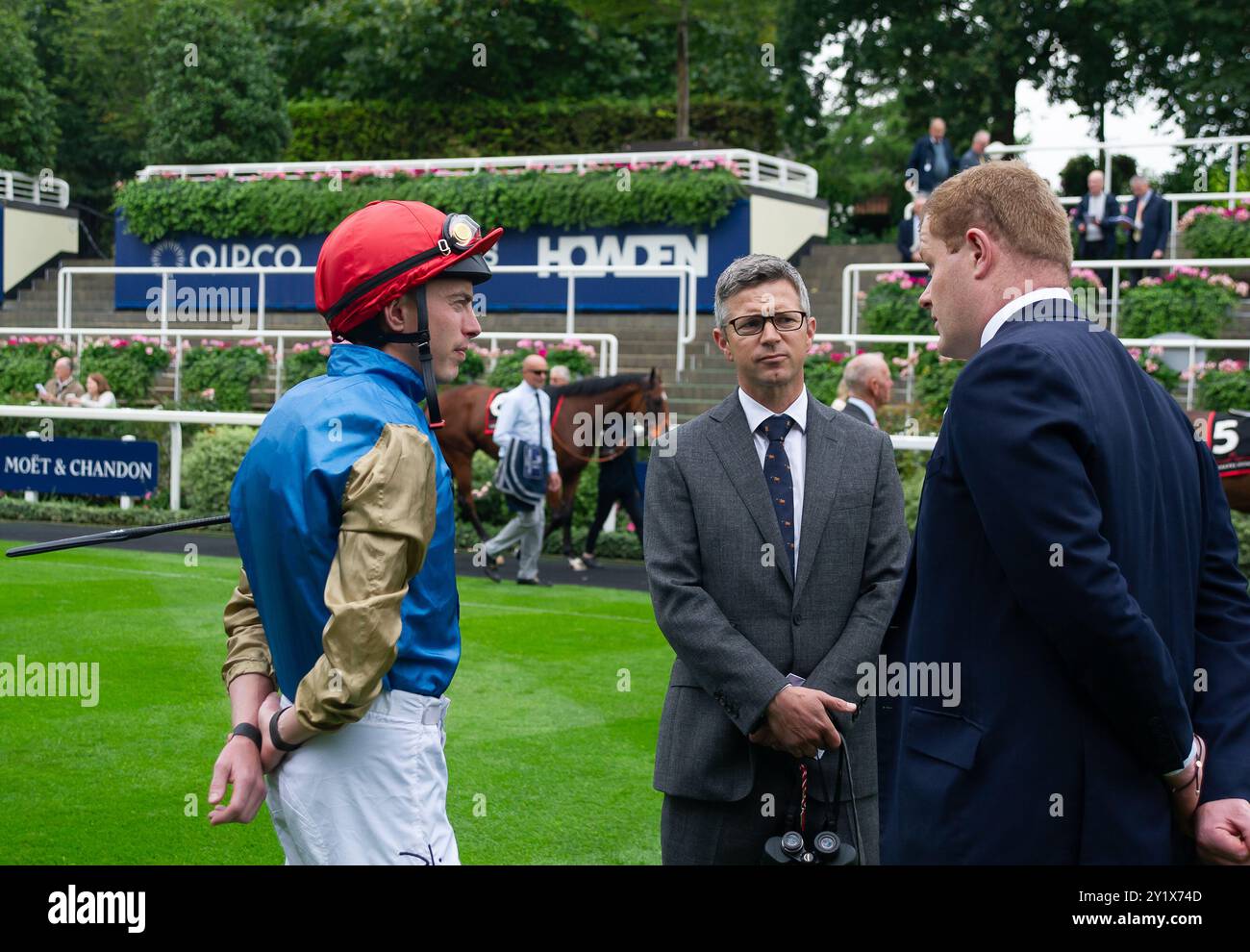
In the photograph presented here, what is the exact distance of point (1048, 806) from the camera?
8.32ft

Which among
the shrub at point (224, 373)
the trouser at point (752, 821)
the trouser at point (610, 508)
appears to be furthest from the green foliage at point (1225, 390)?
the trouser at point (752, 821)

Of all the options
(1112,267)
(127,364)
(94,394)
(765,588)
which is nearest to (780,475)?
(765,588)

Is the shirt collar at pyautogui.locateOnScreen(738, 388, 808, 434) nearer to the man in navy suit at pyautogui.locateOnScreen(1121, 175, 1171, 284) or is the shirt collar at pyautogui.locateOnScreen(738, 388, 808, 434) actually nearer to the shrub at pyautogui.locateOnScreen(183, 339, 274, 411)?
the man in navy suit at pyautogui.locateOnScreen(1121, 175, 1171, 284)

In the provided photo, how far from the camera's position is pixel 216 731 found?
7.17 m

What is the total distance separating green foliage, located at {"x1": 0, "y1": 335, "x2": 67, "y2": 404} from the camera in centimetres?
1988

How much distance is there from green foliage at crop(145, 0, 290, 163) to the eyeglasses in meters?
27.5

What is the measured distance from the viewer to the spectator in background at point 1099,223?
18.6 meters

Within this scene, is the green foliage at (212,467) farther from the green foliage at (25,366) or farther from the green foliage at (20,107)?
the green foliage at (20,107)

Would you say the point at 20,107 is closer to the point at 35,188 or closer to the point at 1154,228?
the point at 35,188

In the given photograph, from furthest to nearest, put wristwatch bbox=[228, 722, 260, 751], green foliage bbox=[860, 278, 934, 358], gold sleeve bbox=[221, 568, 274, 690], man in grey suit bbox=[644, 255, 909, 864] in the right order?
1. green foliage bbox=[860, 278, 934, 358]
2. man in grey suit bbox=[644, 255, 909, 864]
3. gold sleeve bbox=[221, 568, 274, 690]
4. wristwatch bbox=[228, 722, 260, 751]

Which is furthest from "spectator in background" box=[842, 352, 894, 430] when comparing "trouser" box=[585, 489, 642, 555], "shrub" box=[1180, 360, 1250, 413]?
"shrub" box=[1180, 360, 1250, 413]

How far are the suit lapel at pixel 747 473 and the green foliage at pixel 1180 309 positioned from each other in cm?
1370
